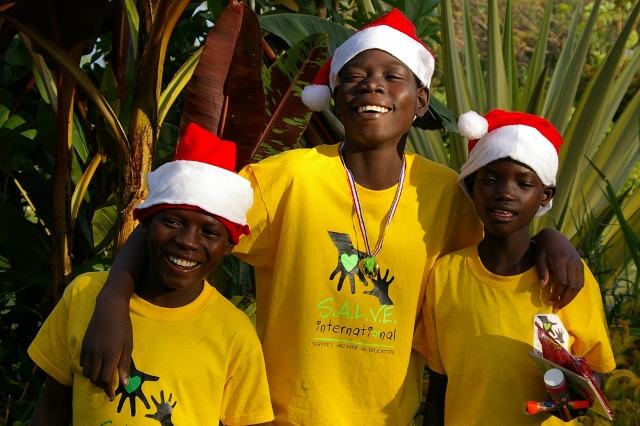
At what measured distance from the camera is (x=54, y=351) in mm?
2055

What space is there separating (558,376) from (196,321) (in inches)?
36.0

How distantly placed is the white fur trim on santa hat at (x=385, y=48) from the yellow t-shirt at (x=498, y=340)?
636 mm

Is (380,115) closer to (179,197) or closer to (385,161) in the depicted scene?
(385,161)

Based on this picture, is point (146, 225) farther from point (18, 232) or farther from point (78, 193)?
point (18, 232)

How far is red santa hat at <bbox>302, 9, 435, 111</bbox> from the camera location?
2.39 metres

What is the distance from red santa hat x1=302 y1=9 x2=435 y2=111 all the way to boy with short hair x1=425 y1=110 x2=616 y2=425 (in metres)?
0.32

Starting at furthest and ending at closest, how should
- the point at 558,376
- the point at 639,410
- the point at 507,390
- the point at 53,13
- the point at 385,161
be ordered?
the point at 53,13, the point at 639,410, the point at 385,161, the point at 507,390, the point at 558,376

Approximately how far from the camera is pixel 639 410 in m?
2.50

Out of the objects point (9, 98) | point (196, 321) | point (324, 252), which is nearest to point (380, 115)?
point (324, 252)

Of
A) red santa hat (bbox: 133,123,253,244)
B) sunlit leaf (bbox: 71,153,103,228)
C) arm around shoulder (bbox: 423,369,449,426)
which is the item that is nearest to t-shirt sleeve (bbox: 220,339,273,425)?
red santa hat (bbox: 133,123,253,244)

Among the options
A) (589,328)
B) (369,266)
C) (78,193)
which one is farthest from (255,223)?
(78,193)

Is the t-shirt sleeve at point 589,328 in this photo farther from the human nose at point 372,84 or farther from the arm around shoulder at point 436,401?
the human nose at point 372,84

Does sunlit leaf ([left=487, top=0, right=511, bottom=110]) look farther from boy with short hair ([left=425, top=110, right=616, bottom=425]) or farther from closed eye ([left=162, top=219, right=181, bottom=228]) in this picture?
closed eye ([left=162, top=219, right=181, bottom=228])

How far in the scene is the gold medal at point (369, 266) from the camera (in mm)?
2221
